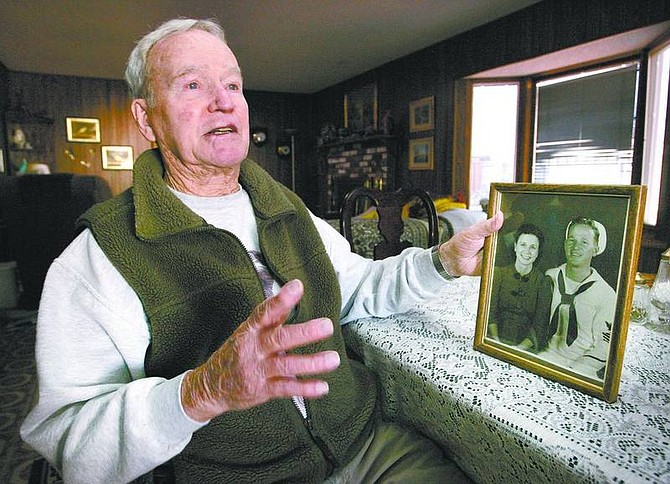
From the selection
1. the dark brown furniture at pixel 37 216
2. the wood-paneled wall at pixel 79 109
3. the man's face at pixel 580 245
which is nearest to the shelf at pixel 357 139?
the wood-paneled wall at pixel 79 109

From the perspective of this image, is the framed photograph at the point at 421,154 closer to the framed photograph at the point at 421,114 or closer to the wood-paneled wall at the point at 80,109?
the framed photograph at the point at 421,114

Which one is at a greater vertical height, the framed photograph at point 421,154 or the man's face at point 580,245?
the framed photograph at point 421,154

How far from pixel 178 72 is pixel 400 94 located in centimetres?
520

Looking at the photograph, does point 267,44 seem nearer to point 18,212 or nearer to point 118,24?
point 118,24

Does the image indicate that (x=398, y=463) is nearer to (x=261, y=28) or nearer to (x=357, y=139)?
(x=261, y=28)

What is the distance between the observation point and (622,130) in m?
3.96

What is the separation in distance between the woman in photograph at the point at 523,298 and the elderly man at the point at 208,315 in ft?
0.27

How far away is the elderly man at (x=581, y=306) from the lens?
0.70 meters

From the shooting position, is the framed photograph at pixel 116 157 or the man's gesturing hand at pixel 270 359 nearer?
the man's gesturing hand at pixel 270 359

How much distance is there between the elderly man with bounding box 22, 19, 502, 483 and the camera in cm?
69

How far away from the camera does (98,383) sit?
0.83 m

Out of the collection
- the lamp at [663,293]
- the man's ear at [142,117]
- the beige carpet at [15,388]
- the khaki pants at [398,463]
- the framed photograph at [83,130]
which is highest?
the framed photograph at [83,130]

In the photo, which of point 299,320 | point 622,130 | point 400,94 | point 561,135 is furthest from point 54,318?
point 400,94

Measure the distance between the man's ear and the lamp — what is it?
1257 millimetres
